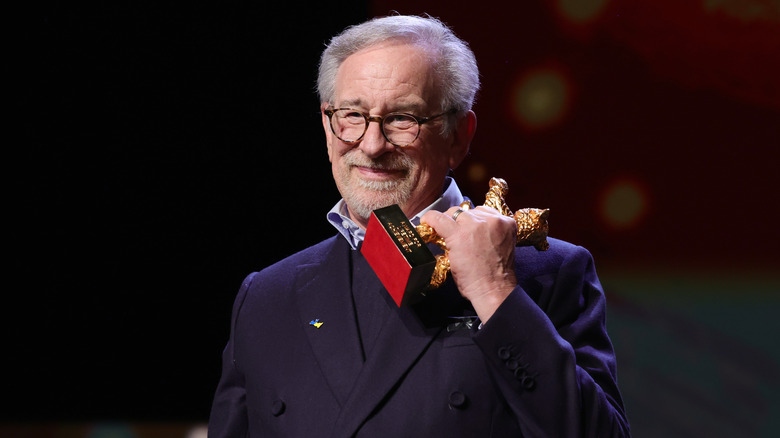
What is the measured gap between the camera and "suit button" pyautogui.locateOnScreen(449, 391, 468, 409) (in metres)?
1.55

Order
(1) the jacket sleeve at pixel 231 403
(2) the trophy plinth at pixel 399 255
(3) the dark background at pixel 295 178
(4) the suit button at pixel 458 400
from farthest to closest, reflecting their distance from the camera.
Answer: (3) the dark background at pixel 295 178, (1) the jacket sleeve at pixel 231 403, (4) the suit button at pixel 458 400, (2) the trophy plinth at pixel 399 255

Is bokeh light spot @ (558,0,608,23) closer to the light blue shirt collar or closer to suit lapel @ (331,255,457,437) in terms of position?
the light blue shirt collar

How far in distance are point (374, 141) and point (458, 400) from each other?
59 centimetres

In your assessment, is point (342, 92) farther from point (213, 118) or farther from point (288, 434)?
point (213, 118)

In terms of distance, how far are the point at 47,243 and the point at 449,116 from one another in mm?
1847

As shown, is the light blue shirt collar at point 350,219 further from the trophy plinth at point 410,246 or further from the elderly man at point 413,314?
the trophy plinth at point 410,246

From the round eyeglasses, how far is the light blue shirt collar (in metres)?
0.19

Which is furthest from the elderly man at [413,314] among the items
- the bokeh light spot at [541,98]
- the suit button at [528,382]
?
the bokeh light spot at [541,98]

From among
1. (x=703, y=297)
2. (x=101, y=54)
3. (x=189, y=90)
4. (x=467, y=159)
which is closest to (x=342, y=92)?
(x=467, y=159)

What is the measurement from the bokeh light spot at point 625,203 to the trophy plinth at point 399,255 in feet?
4.38

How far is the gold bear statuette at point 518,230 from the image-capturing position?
4.91 feet

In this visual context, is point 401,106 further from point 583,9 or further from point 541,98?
point 583,9

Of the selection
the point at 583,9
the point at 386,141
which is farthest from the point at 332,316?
the point at 583,9

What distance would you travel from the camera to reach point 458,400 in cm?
155
